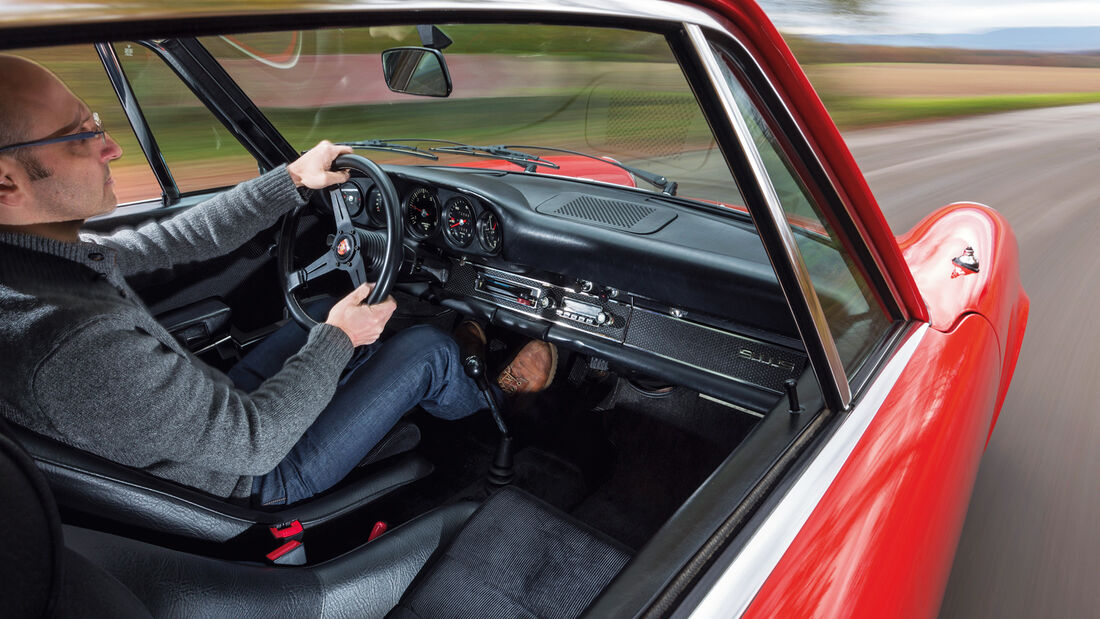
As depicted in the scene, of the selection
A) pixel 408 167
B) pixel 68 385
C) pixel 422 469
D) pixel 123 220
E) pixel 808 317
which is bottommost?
pixel 422 469

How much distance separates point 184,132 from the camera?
2990mm

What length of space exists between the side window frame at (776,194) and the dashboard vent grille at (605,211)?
3.39 ft

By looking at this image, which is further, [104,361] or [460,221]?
[460,221]

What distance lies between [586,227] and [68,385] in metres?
1.49

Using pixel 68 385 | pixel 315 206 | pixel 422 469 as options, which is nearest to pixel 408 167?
pixel 315 206

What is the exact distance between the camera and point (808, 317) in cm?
109

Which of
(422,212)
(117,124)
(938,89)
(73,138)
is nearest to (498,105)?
(422,212)

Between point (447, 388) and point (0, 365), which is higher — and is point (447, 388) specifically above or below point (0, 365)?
below

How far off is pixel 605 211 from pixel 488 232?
17.5 inches

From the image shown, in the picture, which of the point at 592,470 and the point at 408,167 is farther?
the point at 408,167

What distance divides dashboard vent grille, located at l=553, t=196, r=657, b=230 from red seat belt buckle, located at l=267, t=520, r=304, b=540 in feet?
4.17

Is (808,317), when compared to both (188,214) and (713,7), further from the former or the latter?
(188,214)

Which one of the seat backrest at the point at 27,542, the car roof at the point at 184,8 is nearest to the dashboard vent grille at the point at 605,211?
the car roof at the point at 184,8

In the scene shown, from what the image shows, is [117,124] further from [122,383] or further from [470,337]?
[122,383]
